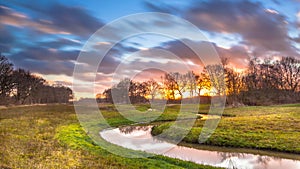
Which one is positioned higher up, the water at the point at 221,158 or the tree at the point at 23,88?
the tree at the point at 23,88

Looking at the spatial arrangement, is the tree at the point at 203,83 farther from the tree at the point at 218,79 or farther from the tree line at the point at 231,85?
the tree at the point at 218,79

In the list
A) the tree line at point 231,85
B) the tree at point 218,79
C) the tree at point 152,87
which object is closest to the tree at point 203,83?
the tree line at point 231,85

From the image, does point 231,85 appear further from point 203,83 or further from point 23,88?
point 23,88

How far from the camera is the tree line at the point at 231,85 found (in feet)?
286

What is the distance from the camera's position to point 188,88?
→ 9662 cm

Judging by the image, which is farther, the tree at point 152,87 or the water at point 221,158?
the tree at point 152,87

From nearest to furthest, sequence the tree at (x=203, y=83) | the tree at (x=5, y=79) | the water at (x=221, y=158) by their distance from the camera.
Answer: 1. the water at (x=221, y=158)
2. the tree at (x=5, y=79)
3. the tree at (x=203, y=83)

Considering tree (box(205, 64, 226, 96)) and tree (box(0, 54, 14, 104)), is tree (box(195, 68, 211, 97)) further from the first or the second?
tree (box(0, 54, 14, 104))

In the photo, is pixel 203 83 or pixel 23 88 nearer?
pixel 23 88

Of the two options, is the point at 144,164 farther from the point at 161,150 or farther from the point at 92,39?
the point at 92,39

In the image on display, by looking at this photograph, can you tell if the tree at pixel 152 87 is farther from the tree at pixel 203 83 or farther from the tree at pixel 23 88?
the tree at pixel 23 88

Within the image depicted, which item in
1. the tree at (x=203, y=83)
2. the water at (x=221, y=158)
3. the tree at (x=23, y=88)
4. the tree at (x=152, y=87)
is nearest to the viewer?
the water at (x=221, y=158)

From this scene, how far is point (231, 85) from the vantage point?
94312 millimetres

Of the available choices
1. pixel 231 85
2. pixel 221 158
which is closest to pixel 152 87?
pixel 231 85
